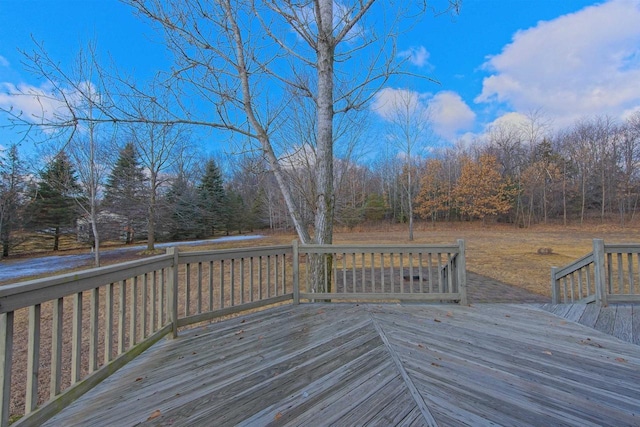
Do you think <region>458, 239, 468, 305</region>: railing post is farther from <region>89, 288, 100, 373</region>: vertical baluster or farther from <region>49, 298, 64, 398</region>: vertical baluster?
<region>49, 298, 64, 398</region>: vertical baluster

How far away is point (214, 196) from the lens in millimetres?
23062

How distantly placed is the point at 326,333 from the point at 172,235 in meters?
21.6

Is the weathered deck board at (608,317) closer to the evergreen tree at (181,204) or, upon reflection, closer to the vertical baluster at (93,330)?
the vertical baluster at (93,330)

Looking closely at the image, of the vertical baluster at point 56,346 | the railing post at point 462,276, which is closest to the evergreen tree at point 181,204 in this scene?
the vertical baluster at point 56,346

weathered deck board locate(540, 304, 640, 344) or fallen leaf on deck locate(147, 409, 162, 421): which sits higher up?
fallen leaf on deck locate(147, 409, 162, 421)

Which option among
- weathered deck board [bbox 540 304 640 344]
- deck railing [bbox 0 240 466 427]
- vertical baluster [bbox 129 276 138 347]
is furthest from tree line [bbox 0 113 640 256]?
vertical baluster [bbox 129 276 138 347]

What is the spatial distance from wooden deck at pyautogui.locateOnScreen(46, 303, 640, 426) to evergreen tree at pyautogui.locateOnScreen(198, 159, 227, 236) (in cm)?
2085

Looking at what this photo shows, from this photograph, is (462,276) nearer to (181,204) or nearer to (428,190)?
(181,204)

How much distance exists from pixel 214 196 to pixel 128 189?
9.20 metres

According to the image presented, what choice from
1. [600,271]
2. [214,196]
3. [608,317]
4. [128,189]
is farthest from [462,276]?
[214,196]

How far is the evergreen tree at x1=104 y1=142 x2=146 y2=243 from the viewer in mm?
12844

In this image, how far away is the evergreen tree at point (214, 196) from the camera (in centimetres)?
2236

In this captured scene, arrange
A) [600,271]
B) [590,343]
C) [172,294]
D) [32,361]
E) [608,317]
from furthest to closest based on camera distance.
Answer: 1. [600,271]
2. [608,317]
3. [172,294]
4. [590,343]
5. [32,361]

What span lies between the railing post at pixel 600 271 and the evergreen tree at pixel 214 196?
2165 cm
